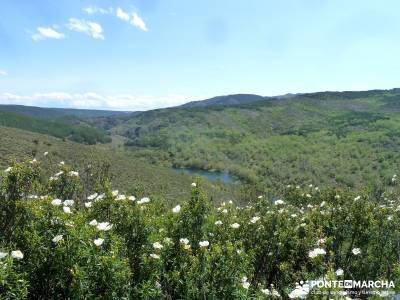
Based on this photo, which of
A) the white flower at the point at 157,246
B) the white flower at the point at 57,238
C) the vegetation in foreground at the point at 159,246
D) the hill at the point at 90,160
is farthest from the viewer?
the hill at the point at 90,160

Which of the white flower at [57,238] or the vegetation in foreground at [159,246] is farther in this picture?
the vegetation in foreground at [159,246]

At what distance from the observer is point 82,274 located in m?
8.44

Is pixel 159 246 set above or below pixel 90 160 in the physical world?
above

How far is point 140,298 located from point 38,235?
268 cm

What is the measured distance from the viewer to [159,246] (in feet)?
34.4

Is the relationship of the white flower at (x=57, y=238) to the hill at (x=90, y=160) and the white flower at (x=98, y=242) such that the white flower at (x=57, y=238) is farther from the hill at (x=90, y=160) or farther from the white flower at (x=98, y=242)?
the hill at (x=90, y=160)

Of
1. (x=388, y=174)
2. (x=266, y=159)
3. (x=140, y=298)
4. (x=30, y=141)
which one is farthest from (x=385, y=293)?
(x=266, y=159)

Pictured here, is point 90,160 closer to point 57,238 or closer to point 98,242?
point 98,242


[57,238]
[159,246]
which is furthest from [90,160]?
[57,238]

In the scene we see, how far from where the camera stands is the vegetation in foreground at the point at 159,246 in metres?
8.91

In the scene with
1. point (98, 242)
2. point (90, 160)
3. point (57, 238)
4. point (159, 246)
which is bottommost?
point (90, 160)

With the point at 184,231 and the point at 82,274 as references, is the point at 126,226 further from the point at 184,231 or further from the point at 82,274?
the point at 82,274

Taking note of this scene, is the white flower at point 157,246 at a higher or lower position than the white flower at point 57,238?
lower

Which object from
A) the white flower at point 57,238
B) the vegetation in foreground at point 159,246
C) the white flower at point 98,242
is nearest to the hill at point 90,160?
the vegetation in foreground at point 159,246
